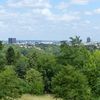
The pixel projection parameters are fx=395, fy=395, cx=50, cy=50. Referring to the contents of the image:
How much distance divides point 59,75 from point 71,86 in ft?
7.16

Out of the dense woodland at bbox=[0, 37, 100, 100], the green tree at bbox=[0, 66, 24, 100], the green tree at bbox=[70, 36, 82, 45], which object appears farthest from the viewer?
the green tree at bbox=[70, 36, 82, 45]

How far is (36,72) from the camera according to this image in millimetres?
72125

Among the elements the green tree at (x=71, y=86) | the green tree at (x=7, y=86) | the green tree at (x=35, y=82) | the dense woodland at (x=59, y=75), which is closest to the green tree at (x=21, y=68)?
the dense woodland at (x=59, y=75)

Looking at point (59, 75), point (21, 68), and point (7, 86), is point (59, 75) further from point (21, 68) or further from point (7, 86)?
point (21, 68)

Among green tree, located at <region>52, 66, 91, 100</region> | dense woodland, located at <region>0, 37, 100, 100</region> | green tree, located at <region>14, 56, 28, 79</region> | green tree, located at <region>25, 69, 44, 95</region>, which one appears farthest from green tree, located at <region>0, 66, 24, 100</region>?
green tree, located at <region>14, 56, 28, 79</region>

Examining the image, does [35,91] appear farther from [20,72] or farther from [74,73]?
[74,73]

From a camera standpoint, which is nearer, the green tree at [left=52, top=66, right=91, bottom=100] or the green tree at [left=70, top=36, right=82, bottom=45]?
the green tree at [left=52, top=66, right=91, bottom=100]

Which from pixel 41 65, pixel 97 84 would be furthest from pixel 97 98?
pixel 41 65

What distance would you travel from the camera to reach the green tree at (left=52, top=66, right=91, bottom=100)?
46.4 m

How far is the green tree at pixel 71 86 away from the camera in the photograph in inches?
1827

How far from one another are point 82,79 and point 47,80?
26764 millimetres

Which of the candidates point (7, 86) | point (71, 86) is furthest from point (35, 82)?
point (71, 86)

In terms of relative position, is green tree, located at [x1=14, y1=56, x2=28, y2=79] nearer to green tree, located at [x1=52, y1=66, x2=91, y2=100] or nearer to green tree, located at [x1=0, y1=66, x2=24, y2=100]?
green tree, located at [x1=0, y1=66, x2=24, y2=100]

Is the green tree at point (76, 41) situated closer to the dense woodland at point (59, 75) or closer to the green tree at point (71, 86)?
the dense woodland at point (59, 75)
